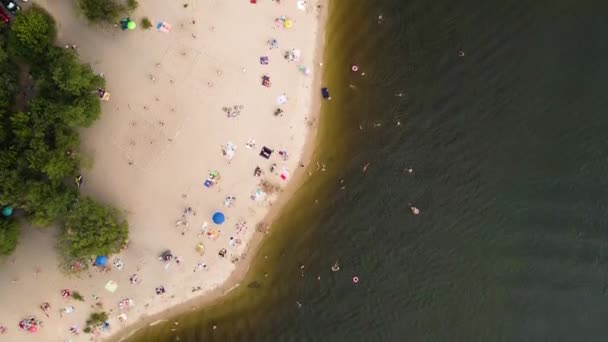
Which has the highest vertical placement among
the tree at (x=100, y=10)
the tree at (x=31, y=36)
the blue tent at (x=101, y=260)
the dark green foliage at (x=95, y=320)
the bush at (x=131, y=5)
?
the bush at (x=131, y=5)

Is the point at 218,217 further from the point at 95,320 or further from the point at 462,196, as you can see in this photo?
the point at 462,196

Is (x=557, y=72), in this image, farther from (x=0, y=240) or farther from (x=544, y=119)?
(x=0, y=240)

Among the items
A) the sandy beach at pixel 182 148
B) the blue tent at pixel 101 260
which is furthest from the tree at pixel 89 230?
the sandy beach at pixel 182 148

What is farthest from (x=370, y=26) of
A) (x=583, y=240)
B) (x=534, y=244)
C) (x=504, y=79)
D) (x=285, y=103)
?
(x=583, y=240)

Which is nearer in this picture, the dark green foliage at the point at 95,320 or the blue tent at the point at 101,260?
the blue tent at the point at 101,260

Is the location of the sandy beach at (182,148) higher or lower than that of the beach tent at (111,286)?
higher

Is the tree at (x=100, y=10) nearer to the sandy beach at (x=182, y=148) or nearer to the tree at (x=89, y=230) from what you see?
the sandy beach at (x=182, y=148)

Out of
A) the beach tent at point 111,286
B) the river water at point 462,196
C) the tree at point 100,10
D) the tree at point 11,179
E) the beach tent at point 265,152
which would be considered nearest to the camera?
the tree at point 11,179

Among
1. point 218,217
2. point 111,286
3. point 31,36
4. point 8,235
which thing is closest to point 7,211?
point 8,235
